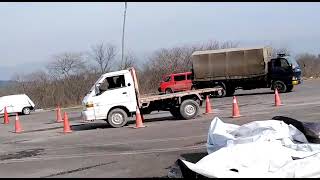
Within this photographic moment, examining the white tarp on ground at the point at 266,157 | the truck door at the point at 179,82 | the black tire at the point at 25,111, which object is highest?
the truck door at the point at 179,82

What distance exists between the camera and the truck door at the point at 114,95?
17953 mm

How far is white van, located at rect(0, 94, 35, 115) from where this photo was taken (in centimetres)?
3788

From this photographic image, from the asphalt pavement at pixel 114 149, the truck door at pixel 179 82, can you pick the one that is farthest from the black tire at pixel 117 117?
the truck door at pixel 179 82

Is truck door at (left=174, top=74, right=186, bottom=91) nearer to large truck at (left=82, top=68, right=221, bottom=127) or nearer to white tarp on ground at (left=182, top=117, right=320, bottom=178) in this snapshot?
large truck at (left=82, top=68, right=221, bottom=127)

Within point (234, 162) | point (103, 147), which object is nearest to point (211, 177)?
point (234, 162)

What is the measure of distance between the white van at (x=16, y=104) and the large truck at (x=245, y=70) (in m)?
14.2

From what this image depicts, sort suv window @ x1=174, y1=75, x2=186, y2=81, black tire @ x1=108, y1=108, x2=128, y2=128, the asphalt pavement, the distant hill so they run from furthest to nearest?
the distant hill < suv window @ x1=174, y1=75, x2=186, y2=81 < black tire @ x1=108, y1=108, x2=128, y2=128 < the asphalt pavement

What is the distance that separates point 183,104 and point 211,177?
41.1ft

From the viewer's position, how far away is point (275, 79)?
29031mm

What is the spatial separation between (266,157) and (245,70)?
24279mm

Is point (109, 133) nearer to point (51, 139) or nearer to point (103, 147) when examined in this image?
point (51, 139)

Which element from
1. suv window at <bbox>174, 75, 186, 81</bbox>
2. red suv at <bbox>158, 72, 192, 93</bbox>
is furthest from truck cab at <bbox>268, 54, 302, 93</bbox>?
suv window at <bbox>174, 75, 186, 81</bbox>

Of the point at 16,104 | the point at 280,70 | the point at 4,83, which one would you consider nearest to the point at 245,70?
the point at 280,70

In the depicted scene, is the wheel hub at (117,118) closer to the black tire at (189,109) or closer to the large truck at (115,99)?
the large truck at (115,99)
